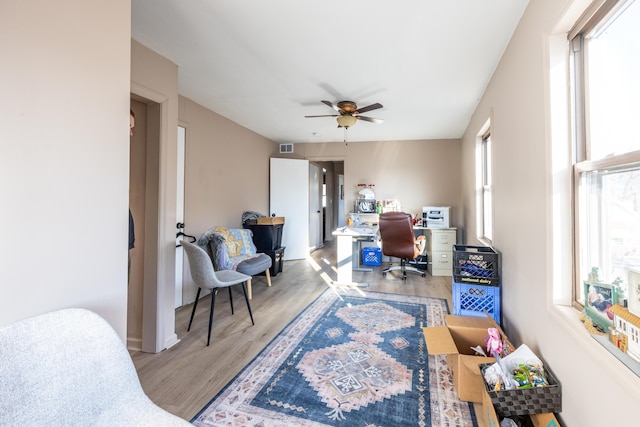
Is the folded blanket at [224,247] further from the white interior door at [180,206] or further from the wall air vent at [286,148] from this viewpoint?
the wall air vent at [286,148]

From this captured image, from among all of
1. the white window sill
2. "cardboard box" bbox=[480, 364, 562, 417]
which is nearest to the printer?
the white window sill

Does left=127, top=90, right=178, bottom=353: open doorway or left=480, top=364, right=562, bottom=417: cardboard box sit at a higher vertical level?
left=127, top=90, right=178, bottom=353: open doorway

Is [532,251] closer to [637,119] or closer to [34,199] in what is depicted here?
[637,119]

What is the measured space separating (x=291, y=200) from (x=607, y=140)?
16.2 ft

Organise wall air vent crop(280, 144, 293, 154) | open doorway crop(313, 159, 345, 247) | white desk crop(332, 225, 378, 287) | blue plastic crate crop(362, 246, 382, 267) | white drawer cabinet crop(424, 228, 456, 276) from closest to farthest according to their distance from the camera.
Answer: white desk crop(332, 225, 378, 287)
white drawer cabinet crop(424, 228, 456, 276)
blue plastic crate crop(362, 246, 382, 267)
wall air vent crop(280, 144, 293, 154)
open doorway crop(313, 159, 345, 247)

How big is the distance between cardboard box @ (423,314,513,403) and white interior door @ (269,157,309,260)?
391 cm

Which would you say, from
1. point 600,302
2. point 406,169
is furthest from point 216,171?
point 600,302

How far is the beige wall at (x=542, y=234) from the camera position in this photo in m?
1.03

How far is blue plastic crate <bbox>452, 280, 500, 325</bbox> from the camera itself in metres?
2.42

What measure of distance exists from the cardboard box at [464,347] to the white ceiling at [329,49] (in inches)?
85.1

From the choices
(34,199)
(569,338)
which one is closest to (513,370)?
(569,338)

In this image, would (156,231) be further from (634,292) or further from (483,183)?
(483,183)

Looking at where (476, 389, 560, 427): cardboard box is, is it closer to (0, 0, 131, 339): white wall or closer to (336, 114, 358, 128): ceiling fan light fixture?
(0, 0, 131, 339): white wall

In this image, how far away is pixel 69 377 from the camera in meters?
0.89
